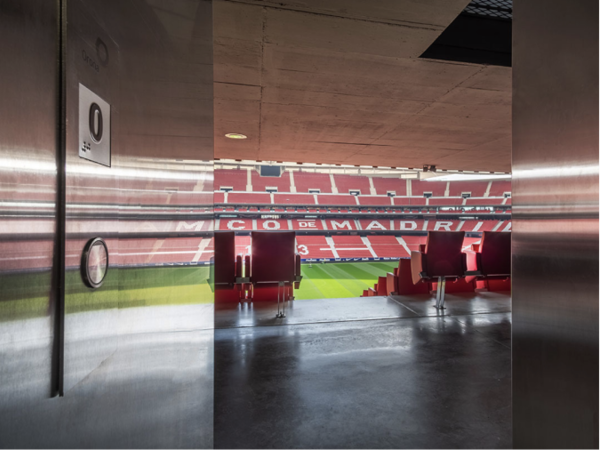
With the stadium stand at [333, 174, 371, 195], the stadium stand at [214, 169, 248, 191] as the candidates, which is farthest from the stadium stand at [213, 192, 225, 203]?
the stadium stand at [333, 174, 371, 195]

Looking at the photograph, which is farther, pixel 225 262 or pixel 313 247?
pixel 313 247

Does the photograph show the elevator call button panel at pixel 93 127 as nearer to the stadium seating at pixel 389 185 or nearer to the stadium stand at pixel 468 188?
the stadium seating at pixel 389 185

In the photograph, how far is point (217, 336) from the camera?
338cm

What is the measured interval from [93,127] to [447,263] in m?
4.79

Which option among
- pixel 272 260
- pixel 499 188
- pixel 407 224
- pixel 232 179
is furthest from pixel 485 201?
pixel 272 260

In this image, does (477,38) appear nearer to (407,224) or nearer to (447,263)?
(447,263)

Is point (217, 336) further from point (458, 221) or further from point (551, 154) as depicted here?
point (458, 221)

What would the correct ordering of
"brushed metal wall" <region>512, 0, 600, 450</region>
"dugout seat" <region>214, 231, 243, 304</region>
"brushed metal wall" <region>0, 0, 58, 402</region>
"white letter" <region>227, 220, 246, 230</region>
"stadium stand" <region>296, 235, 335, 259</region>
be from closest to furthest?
"brushed metal wall" <region>0, 0, 58, 402</region> < "brushed metal wall" <region>512, 0, 600, 450</region> < "dugout seat" <region>214, 231, 243, 304</region> < "stadium stand" <region>296, 235, 335, 259</region> < "white letter" <region>227, 220, 246, 230</region>

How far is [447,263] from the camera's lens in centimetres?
464

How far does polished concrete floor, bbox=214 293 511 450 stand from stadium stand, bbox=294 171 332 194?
24.7m

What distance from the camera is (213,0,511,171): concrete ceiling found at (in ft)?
6.10

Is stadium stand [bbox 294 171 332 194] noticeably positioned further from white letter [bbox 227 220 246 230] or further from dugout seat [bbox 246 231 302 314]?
dugout seat [bbox 246 231 302 314]

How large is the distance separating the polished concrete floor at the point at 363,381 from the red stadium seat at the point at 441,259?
2.04 ft

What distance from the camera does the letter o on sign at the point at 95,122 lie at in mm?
731
